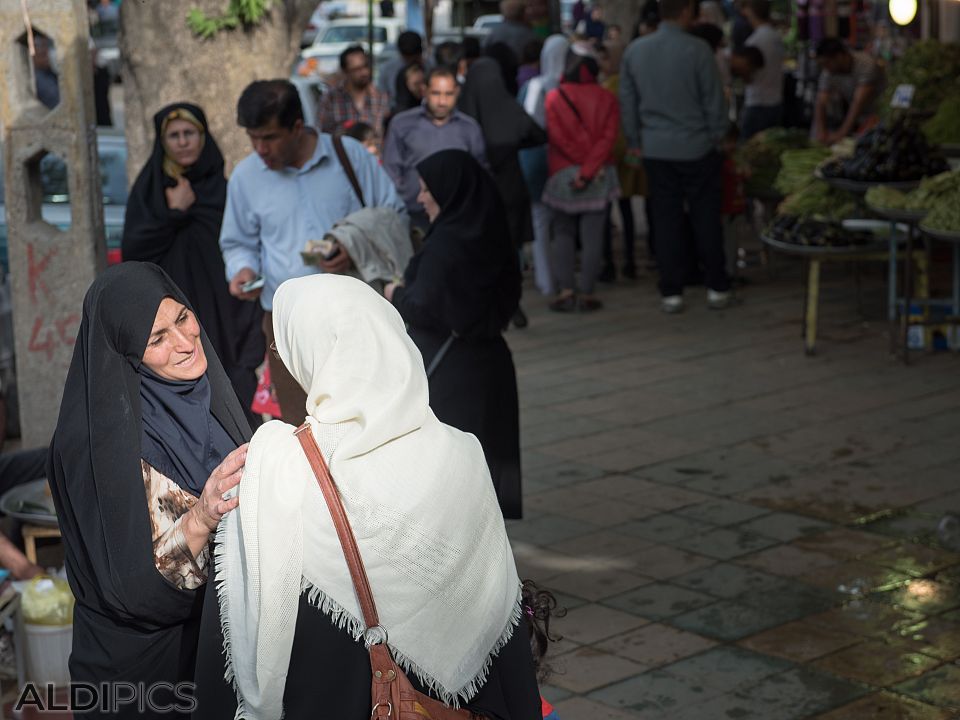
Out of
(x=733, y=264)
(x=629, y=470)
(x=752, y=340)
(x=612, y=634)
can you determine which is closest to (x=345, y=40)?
(x=733, y=264)

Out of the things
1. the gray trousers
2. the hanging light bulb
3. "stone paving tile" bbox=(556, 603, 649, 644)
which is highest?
the hanging light bulb

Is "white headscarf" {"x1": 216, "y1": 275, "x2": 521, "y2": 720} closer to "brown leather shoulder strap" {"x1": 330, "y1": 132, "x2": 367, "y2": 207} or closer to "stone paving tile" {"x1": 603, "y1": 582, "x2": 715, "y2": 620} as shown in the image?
"stone paving tile" {"x1": 603, "y1": 582, "x2": 715, "y2": 620}

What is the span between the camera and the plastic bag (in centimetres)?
506

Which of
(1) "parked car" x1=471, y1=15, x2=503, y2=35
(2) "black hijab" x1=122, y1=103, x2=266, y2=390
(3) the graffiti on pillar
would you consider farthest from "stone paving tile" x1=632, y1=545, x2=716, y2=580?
(1) "parked car" x1=471, y1=15, x2=503, y2=35

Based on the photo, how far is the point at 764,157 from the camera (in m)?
12.0

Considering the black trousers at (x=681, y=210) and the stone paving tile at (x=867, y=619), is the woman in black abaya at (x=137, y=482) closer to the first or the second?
the stone paving tile at (x=867, y=619)

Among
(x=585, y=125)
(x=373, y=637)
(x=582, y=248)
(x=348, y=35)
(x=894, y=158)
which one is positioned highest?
(x=348, y=35)

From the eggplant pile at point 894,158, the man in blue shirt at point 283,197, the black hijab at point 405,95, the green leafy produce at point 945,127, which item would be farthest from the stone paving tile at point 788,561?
the black hijab at point 405,95

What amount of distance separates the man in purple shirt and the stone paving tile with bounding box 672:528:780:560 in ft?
12.3

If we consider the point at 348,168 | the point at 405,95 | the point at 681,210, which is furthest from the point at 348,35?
the point at 348,168

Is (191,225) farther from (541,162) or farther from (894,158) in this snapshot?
(541,162)

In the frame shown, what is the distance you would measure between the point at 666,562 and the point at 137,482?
340 cm

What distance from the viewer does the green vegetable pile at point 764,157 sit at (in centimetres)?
1199

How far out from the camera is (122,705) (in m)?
3.32
